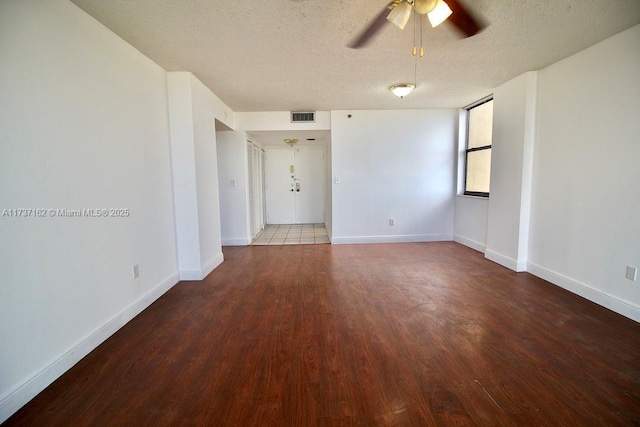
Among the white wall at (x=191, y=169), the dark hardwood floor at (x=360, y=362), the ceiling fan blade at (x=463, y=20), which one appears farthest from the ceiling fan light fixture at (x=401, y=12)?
the white wall at (x=191, y=169)

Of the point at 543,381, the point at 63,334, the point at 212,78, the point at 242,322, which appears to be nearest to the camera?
the point at 543,381

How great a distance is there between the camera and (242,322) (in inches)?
93.7

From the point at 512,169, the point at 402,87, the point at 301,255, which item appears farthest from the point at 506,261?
the point at 301,255

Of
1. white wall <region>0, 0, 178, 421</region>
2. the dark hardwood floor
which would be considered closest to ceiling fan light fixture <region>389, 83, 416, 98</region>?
the dark hardwood floor

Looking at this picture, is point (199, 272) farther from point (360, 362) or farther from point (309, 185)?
point (309, 185)

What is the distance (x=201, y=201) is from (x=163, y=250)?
28.5 inches

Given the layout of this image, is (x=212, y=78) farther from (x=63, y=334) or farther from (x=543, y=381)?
(x=543, y=381)

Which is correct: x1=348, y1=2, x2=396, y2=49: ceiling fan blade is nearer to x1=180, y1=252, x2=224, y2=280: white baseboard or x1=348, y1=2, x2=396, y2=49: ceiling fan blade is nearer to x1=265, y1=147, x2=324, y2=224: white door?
x1=180, y1=252, x2=224, y2=280: white baseboard

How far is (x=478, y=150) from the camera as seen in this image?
468cm

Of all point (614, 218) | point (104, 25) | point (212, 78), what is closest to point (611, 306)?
point (614, 218)

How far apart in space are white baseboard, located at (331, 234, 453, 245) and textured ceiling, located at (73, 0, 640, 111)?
254 cm

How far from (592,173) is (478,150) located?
83.5 inches

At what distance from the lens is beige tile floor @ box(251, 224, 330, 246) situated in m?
5.40

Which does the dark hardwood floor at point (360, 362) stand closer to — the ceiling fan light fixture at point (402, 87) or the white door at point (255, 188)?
the ceiling fan light fixture at point (402, 87)
